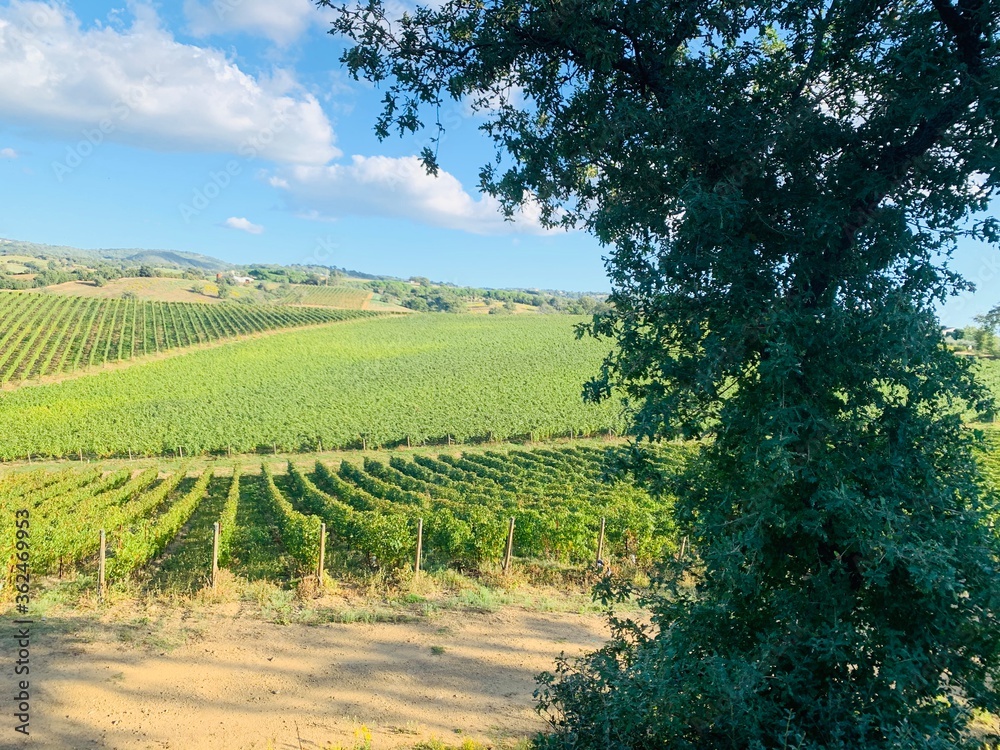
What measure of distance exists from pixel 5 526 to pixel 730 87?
687 inches

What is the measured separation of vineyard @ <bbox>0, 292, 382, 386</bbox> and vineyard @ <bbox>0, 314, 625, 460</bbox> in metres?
6.02

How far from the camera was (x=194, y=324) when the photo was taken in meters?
→ 82.0

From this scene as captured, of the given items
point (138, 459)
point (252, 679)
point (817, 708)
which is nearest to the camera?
point (817, 708)

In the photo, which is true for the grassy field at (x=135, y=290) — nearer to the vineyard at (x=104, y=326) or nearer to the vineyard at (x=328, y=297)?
the vineyard at (x=104, y=326)

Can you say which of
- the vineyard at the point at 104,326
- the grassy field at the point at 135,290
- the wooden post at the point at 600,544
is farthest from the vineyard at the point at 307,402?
the grassy field at the point at 135,290

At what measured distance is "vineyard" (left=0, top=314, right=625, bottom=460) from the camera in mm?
39375

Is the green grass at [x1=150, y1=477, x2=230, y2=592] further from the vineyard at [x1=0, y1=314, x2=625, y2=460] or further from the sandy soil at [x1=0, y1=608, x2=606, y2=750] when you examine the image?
the vineyard at [x1=0, y1=314, x2=625, y2=460]

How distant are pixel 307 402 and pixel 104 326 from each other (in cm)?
4156

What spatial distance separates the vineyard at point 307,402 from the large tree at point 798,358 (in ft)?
116

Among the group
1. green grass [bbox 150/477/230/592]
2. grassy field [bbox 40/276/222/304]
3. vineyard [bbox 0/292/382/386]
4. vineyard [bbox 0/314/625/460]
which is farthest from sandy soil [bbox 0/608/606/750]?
grassy field [bbox 40/276/222/304]

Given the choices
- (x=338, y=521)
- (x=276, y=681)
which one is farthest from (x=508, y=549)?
(x=276, y=681)

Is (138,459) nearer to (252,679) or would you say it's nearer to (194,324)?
(252,679)

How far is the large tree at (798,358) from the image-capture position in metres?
4.49

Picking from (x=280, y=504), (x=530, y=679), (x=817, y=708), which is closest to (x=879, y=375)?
(x=817, y=708)
